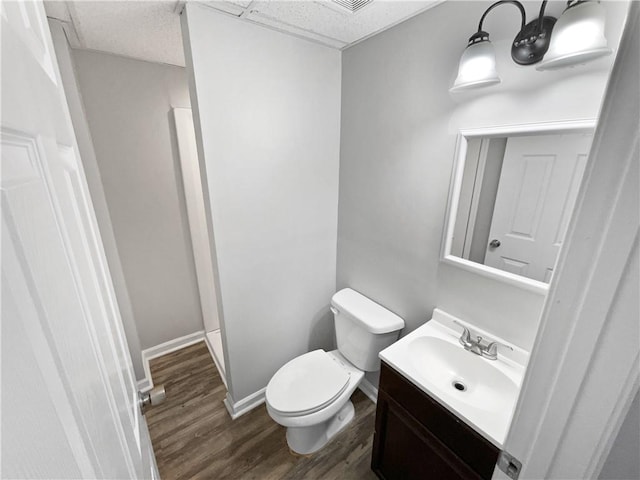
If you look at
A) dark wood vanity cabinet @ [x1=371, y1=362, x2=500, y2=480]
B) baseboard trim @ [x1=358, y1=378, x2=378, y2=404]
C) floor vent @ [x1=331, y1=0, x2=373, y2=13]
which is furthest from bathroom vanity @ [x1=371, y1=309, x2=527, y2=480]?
floor vent @ [x1=331, y1=0, x2=373, y2=13]

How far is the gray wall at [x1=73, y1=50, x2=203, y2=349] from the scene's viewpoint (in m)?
1.67

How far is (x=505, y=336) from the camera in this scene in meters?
1.16

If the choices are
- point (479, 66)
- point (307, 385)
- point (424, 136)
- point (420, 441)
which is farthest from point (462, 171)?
point (307, 385)

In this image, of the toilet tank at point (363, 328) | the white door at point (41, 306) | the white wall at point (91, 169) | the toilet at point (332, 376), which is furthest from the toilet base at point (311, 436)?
the white door at point (41, 306)

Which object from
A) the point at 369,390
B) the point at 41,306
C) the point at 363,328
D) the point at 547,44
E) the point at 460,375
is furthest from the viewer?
the point at 369,390

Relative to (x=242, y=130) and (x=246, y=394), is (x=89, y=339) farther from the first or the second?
(x=246, y=394)

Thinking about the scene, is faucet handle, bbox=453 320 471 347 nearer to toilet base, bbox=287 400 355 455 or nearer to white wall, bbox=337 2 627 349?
white wall, bbox=337 2 627 349

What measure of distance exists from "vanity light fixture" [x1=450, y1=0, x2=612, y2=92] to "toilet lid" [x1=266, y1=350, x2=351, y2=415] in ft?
5.10

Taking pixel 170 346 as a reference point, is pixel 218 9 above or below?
above

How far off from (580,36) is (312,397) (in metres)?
1.76

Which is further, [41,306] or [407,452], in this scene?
[407,452]

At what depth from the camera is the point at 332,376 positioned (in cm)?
158

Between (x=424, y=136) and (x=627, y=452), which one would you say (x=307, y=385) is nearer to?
(x=627, y=452)

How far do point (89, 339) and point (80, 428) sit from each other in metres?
0.15
